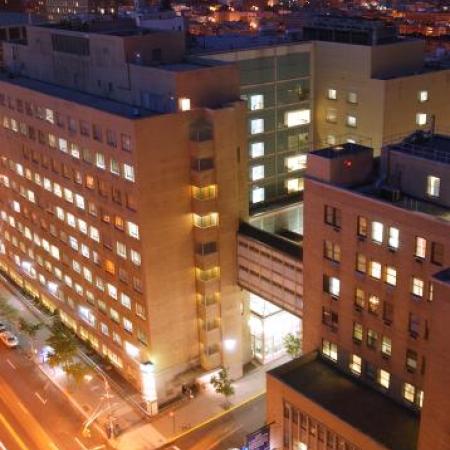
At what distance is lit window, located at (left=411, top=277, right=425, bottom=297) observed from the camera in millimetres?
54406

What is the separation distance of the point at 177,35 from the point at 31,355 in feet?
140

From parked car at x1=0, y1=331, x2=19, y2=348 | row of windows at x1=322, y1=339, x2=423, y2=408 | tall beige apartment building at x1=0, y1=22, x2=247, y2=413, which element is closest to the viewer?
row of windows at x1=322, y1=339, x2=423, y2=408

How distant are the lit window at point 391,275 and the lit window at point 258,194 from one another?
34122 mm

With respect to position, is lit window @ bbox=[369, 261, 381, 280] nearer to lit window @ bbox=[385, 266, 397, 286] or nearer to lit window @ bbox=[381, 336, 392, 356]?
lit window @ bbox=[385, 266, 397, 286]

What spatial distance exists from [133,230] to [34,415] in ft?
76.4

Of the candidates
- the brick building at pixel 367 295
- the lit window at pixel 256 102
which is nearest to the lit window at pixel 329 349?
the brick building at pixel 367 295

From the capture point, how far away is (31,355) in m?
89.9

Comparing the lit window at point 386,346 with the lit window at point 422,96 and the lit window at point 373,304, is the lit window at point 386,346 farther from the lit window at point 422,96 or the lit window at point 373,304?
the lit window at point 422,96

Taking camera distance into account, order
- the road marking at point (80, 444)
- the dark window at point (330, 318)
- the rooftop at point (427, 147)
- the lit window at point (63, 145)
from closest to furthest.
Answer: the rooftop at point (427, 147) < the dark window at point (330, 318) < the road marking at point (80, 444) < the lit window at point (63, 145)

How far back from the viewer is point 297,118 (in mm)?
90938

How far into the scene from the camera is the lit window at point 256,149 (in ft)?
286

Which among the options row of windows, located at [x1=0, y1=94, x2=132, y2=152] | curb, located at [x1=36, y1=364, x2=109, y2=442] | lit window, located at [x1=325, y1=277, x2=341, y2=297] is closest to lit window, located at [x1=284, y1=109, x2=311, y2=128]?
row of windows, located at [x1=0, y1=94, x2=132, y2=152]

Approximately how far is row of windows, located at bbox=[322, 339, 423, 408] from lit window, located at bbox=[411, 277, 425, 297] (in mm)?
7994

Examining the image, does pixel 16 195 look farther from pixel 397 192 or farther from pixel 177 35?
pixel 397 192
